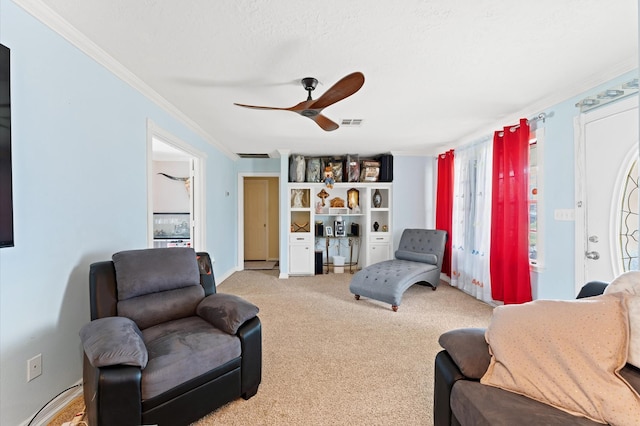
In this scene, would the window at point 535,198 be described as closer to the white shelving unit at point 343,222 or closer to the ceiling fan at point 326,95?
the ceiling fan at point 326,95

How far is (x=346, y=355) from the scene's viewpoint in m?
2.35

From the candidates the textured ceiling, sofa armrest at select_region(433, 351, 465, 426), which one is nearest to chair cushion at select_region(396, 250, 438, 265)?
the textured ceiling

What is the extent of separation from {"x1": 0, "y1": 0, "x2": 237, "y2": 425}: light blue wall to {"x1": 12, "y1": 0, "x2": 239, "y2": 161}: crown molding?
4 centimetres

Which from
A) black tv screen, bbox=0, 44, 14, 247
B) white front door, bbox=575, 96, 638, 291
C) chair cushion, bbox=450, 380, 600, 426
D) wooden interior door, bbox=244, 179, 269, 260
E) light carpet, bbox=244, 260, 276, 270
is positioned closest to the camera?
chair cushion, bbox=450, 380, 600, 426

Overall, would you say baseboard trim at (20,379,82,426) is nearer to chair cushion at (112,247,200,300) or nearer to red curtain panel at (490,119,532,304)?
chair cushion at (112,247,200,300)

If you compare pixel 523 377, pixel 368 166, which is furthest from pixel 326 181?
pixel 523 377

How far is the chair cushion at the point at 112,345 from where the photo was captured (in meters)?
1.26

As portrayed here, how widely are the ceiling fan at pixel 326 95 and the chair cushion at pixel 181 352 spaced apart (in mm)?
1644

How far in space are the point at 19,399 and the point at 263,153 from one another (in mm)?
4488

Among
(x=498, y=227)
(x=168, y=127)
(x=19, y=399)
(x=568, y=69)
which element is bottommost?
(x=19, y=399)

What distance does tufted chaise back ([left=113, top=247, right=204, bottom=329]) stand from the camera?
1808mm

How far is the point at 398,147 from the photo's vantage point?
4848 mm

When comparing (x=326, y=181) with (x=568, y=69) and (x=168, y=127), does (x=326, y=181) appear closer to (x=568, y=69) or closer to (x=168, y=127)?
(x=168, y=127)

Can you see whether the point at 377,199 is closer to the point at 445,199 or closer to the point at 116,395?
the point at 445,199
